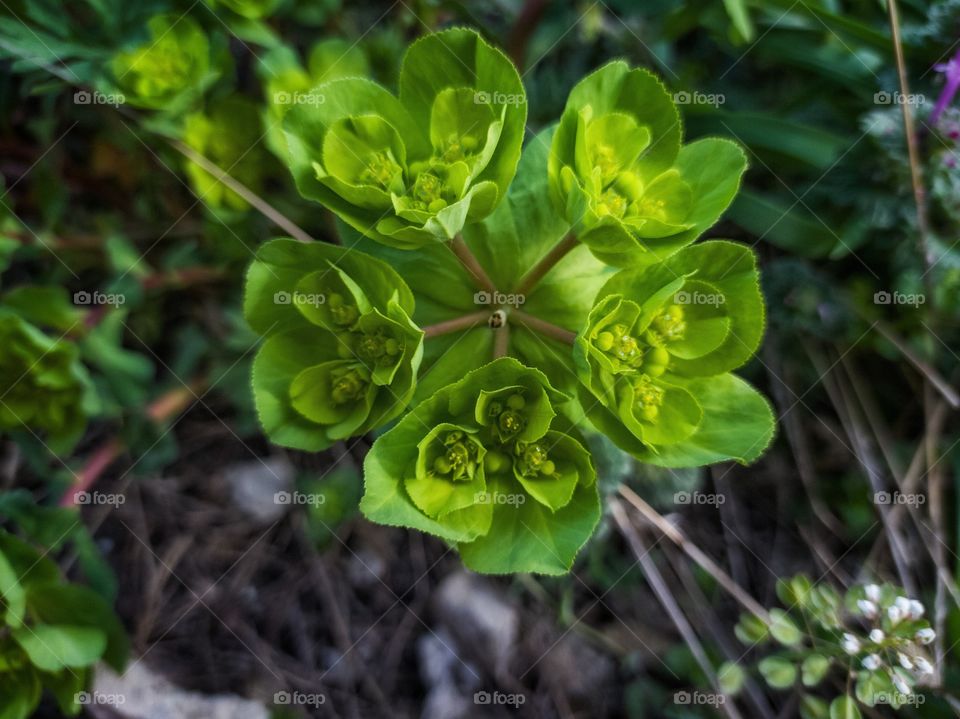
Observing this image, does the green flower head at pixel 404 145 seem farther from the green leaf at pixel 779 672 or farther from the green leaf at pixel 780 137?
the green leaf at pixel 779 672

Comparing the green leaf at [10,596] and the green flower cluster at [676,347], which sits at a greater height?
the green flower cluster at [676,347]

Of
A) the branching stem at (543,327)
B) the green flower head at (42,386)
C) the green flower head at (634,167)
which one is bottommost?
the green flower head at (42,386)

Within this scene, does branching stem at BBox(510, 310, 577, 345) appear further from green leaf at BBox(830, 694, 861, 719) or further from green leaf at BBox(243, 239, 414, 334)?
green leaf at BBox(830, 694, 861, 719)

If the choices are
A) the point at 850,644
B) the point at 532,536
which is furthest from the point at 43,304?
the point at 850,644

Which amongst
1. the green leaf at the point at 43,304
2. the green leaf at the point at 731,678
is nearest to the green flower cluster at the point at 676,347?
the green leaf at the point at 731,678

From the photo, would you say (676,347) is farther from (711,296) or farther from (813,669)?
(813,669)

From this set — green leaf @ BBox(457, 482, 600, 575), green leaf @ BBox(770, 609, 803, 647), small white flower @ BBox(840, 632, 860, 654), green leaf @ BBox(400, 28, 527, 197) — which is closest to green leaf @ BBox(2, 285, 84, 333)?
green leaf @ BBox(400, 28, 527, 197)

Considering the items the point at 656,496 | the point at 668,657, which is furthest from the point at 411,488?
the point at 668,657
